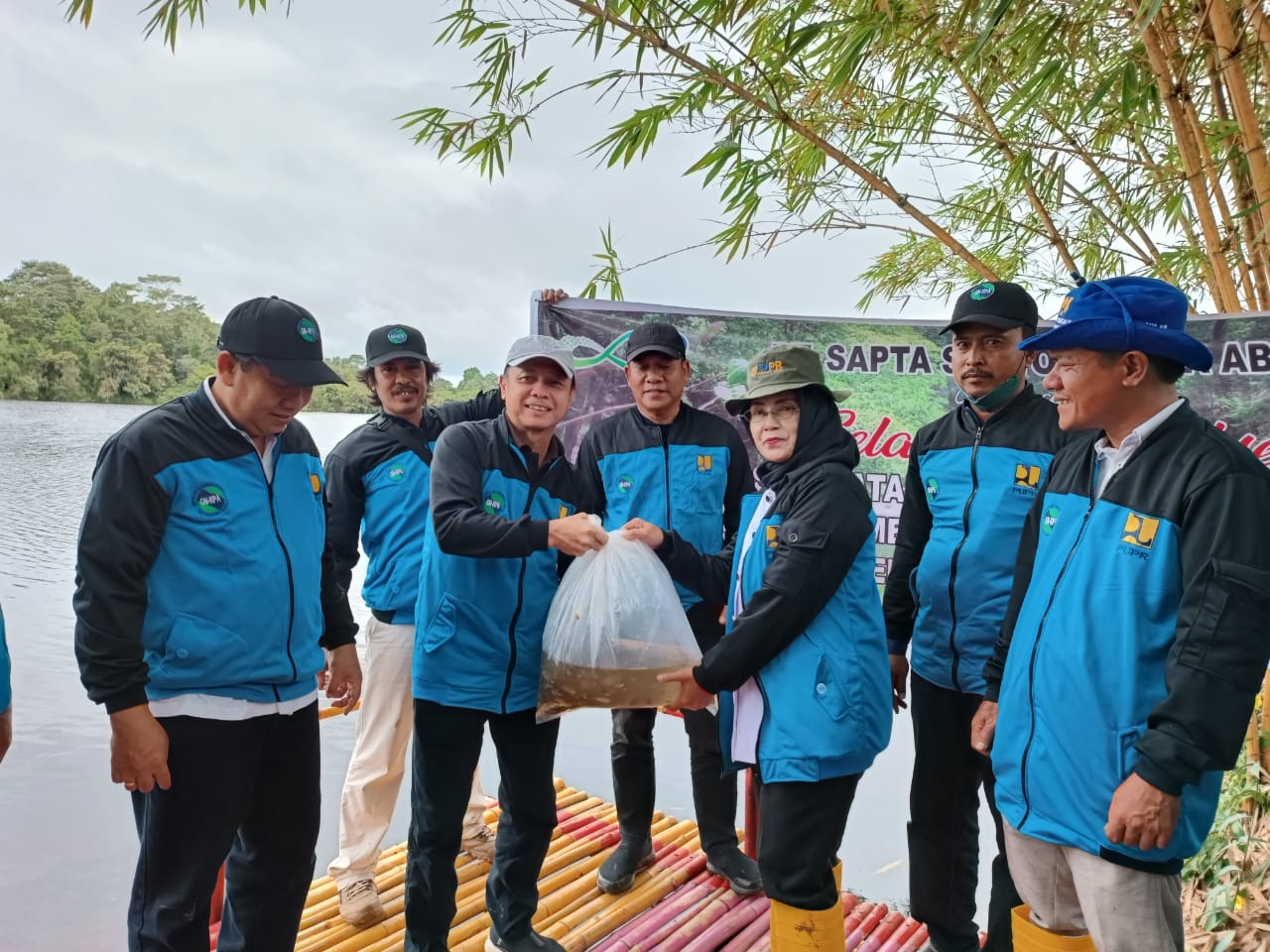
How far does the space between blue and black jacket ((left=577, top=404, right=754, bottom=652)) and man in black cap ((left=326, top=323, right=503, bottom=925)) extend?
58 cm

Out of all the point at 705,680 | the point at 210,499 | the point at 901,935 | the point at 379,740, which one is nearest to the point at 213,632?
the point at 210,499

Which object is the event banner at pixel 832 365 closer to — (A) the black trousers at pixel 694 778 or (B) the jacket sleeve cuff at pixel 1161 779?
(A) the black trousers at pixel 694 778

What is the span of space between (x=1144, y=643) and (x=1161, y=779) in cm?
20

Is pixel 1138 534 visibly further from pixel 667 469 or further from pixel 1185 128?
pixel 1185 128

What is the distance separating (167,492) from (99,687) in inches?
14.4

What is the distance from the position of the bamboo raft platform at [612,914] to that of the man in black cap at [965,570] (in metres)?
0.43

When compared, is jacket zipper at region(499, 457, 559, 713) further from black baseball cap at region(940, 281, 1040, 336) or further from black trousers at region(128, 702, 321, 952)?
black baseball cap at region(940, 281, 1040, 336)

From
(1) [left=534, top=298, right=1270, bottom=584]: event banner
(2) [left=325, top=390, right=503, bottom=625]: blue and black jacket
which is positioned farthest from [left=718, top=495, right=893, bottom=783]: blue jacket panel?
(1) [left=534, top=298, right=1270, bottom=584]: event banner

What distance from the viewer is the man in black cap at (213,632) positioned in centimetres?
146

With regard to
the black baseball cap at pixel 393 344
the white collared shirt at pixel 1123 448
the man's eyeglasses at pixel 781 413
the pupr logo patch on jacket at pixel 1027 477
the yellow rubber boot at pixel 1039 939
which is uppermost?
the black baseball cap at pixel 393 344

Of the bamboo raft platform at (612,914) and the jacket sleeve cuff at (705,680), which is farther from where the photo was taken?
the bamboo raft platform at (612,914)

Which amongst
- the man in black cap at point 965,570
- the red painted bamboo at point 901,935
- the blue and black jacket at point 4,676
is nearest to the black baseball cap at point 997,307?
the man in black cap at point 965,570

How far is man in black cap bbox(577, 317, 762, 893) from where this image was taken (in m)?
2.49

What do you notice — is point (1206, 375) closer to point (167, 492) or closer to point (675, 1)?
point (675, 1)
